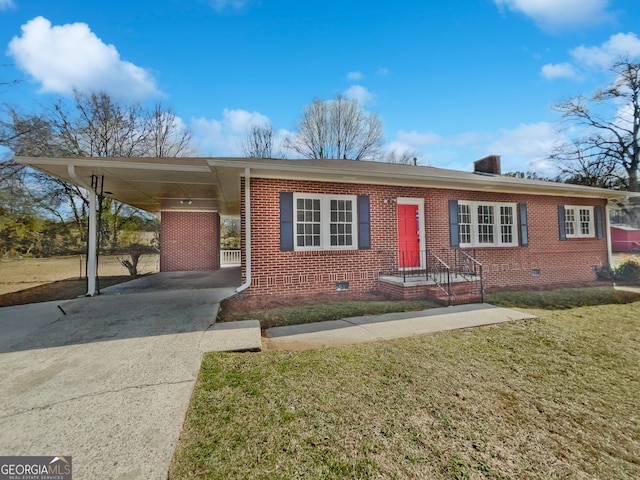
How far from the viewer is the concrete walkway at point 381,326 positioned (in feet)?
14.5

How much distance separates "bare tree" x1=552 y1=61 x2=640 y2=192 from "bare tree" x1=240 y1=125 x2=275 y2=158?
22.3 meters

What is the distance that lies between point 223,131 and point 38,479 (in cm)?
2618

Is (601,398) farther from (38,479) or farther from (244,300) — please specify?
(244,300)

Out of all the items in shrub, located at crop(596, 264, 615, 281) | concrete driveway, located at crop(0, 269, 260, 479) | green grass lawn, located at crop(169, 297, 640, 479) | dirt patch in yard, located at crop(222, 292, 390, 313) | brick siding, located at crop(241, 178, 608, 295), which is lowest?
green grass lawn, located at crop(169, 297, 640, 479)

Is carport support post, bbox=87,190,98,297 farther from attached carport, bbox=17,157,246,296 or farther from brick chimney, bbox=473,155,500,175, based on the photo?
brick chimney, bbox=473,155,500,175

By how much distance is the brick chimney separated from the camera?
1209 cm

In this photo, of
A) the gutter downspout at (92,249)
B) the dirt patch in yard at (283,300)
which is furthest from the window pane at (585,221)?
the gutter downspout at (92,249)

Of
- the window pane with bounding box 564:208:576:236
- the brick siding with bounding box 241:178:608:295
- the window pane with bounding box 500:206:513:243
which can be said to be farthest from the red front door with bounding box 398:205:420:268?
the window pane with bounding box 564:208:576:236

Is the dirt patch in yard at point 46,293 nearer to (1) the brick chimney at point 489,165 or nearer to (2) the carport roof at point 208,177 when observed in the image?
(2) the carport roof at point 208,177

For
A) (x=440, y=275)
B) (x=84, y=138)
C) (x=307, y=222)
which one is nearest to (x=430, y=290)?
(x=440, y=275)

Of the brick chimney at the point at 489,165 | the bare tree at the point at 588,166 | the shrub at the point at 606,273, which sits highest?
the bare tree at the point at 588,166

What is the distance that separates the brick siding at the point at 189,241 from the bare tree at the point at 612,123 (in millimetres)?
25500

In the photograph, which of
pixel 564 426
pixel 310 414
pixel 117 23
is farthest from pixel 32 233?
pixel 564 426

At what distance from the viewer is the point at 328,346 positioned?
13.7 feet
